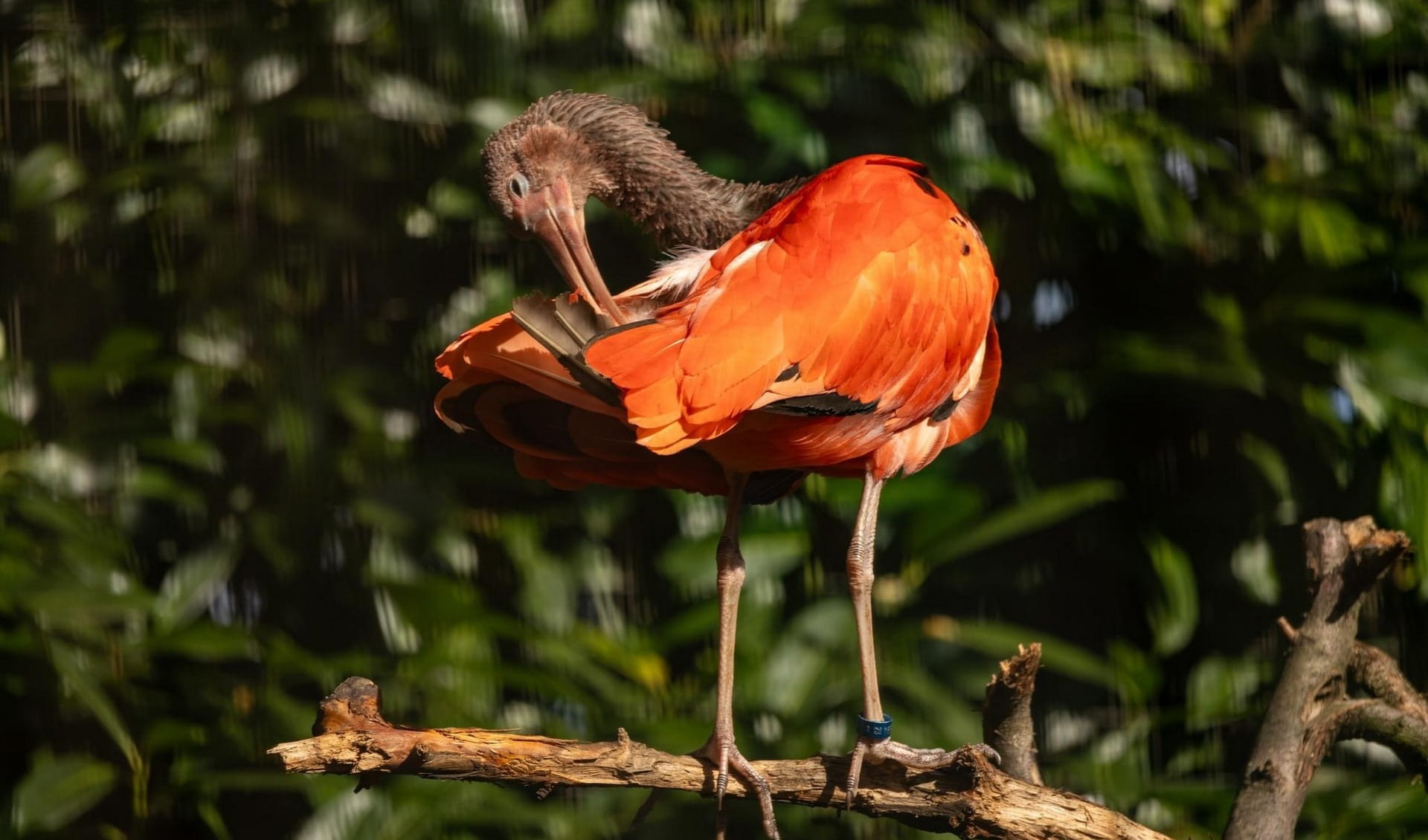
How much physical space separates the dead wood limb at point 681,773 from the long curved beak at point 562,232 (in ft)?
0.93

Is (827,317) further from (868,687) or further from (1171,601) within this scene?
(1171,601)

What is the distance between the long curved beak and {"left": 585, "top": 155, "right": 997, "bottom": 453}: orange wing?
7 cm

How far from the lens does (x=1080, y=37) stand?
4.35 ft

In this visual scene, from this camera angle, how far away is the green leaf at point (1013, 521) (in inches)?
49.7

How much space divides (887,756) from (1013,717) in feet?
0.34

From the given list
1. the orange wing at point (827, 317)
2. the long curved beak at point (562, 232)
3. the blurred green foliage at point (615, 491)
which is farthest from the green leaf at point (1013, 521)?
the long curved beak at point (562, 232)

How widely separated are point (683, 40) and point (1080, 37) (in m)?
0.39

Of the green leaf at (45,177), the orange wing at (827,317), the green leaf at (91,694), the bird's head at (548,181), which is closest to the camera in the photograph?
the orange wing at (827,317)

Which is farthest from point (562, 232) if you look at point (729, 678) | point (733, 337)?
point (729, 678)

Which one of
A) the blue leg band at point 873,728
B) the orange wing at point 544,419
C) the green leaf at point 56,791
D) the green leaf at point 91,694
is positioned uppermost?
the orange wing at point 544,419

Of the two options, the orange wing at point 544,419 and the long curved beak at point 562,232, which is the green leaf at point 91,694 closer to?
the orange wing at point 544,419

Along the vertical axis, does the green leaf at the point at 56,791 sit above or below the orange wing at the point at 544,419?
below

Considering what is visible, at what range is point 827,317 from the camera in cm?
79

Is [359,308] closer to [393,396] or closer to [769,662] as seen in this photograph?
[393,396]
